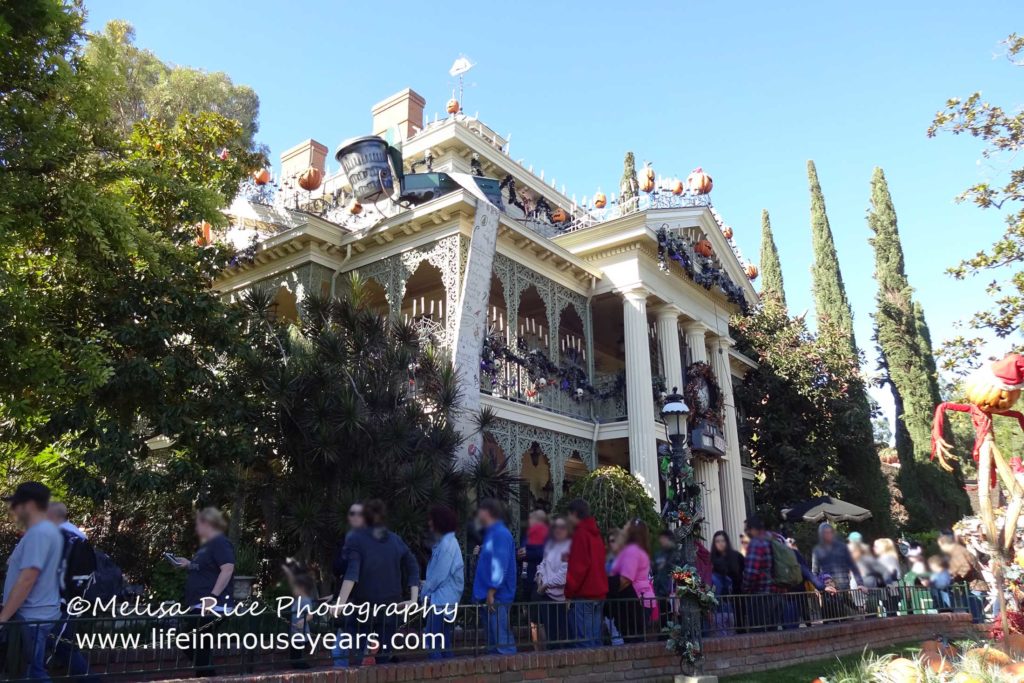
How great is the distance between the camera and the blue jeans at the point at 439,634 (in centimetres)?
623

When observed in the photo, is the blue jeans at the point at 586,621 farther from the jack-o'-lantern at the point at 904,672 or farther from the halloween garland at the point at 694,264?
the halloween garland at the point at 694,264

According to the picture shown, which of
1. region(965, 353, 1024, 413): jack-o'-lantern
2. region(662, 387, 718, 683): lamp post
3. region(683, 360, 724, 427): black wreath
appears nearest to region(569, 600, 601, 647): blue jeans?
region(662, 387, 718, 683): lamp post

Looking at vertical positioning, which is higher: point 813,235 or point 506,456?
point 813,235

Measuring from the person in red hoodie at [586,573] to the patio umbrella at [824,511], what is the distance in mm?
14719

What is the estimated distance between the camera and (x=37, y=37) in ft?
29.2

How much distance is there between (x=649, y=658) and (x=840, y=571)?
16.2 ft

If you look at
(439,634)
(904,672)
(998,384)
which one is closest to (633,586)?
(439,634)

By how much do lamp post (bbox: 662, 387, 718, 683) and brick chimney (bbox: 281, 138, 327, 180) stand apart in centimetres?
1971

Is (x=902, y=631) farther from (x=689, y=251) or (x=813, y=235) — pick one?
(x=813, y=235)

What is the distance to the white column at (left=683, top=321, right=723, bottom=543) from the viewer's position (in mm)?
17891

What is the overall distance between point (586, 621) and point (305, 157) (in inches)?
913

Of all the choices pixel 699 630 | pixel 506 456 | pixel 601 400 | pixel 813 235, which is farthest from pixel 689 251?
pixel 813 235

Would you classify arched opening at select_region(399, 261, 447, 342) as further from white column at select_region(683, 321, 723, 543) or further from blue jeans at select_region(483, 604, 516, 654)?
blue jeans at select_region(483, 604, 516, 654)

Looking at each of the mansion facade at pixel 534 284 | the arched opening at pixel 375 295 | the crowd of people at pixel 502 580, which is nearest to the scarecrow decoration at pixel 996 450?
the crowd of people at pixel 502 580
